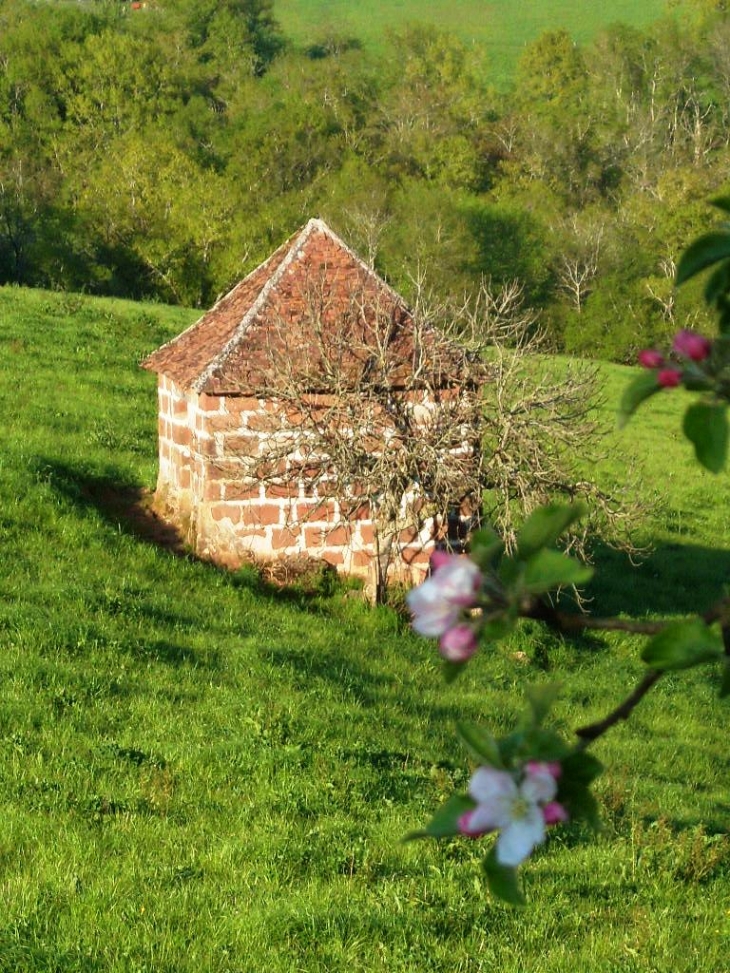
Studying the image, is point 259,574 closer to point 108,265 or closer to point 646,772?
point 646,772

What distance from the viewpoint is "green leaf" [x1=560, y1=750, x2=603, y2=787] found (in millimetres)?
1675

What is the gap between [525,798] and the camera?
5.16ft

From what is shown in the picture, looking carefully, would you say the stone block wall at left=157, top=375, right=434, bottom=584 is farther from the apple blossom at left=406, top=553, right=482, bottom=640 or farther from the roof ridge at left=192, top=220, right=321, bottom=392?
the apple blossom at left=406, top=553, right=482, bottom=640

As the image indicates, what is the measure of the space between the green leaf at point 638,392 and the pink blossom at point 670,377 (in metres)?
0.02

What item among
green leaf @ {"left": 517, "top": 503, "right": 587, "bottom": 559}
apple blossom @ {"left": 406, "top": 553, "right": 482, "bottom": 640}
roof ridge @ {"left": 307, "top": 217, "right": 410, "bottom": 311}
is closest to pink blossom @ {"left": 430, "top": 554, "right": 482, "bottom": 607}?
apple blossom @ {"left": 406, "top": 553, "right": 482, "bottom": 640}

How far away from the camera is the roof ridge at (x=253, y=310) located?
1480 centimetres

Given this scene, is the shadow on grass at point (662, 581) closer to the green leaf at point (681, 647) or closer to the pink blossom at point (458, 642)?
the green leaf at point (681, 647)

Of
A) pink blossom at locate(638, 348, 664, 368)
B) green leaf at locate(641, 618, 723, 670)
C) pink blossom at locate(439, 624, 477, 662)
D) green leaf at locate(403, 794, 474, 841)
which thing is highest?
pink blossom at locate(638, 348, 664, 368)

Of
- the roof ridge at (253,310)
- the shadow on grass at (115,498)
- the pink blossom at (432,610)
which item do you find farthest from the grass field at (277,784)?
the pink blossom at (432,610)

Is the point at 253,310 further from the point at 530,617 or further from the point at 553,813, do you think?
the point at 553,813

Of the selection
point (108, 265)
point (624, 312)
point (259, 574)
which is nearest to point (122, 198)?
point (108, 265)

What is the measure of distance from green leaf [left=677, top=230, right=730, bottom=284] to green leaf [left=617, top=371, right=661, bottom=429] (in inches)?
8.1

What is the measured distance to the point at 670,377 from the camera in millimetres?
1627

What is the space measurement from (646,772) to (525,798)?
31.9 feet
